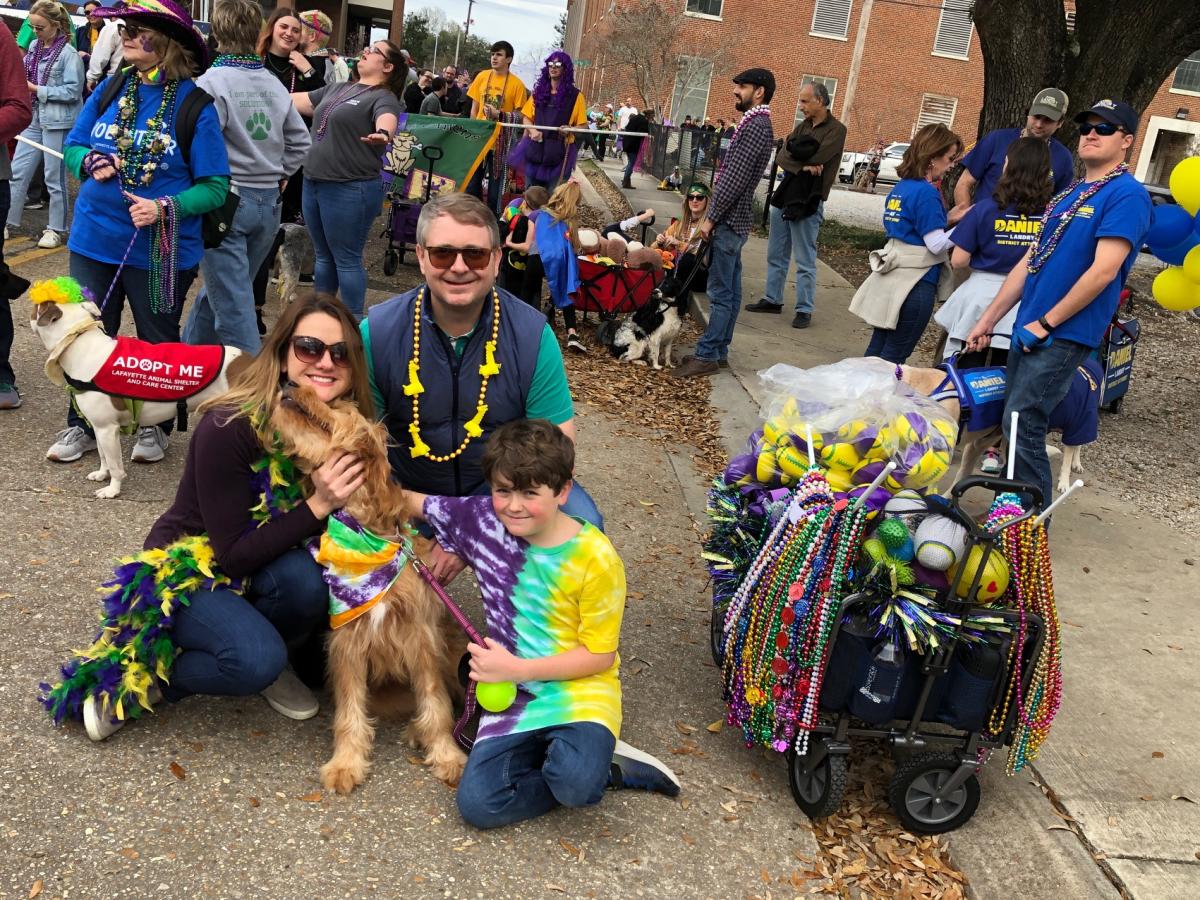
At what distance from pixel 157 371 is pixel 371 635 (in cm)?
210

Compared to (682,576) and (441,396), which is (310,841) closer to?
(441,396)

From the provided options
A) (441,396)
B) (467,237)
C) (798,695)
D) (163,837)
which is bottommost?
(163,837)

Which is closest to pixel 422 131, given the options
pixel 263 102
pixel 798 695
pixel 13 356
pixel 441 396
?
pixel 263 102

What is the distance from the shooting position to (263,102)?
5664 mm

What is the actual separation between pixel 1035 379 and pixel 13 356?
18.4 ft

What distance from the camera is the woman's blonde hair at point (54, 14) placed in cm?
871

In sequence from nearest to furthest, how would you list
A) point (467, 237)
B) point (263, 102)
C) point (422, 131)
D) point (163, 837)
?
point (163, 837) < point (467, 237) < point (263, 102) < point (422, 131)

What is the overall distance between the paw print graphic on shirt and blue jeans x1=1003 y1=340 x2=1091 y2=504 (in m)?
4.14

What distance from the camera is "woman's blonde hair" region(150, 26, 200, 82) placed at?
4.29 meters

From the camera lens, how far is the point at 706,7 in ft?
139

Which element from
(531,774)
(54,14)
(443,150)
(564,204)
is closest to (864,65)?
(443,150)

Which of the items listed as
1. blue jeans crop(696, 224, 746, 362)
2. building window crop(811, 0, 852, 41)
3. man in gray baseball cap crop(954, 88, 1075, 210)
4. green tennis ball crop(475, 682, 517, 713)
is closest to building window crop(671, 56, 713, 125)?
building window crop(811, 0, 852, 41)

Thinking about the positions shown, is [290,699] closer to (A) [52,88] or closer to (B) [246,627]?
(B) [246,627]

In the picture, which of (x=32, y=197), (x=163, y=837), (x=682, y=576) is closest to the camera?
(x=163, y=837)
